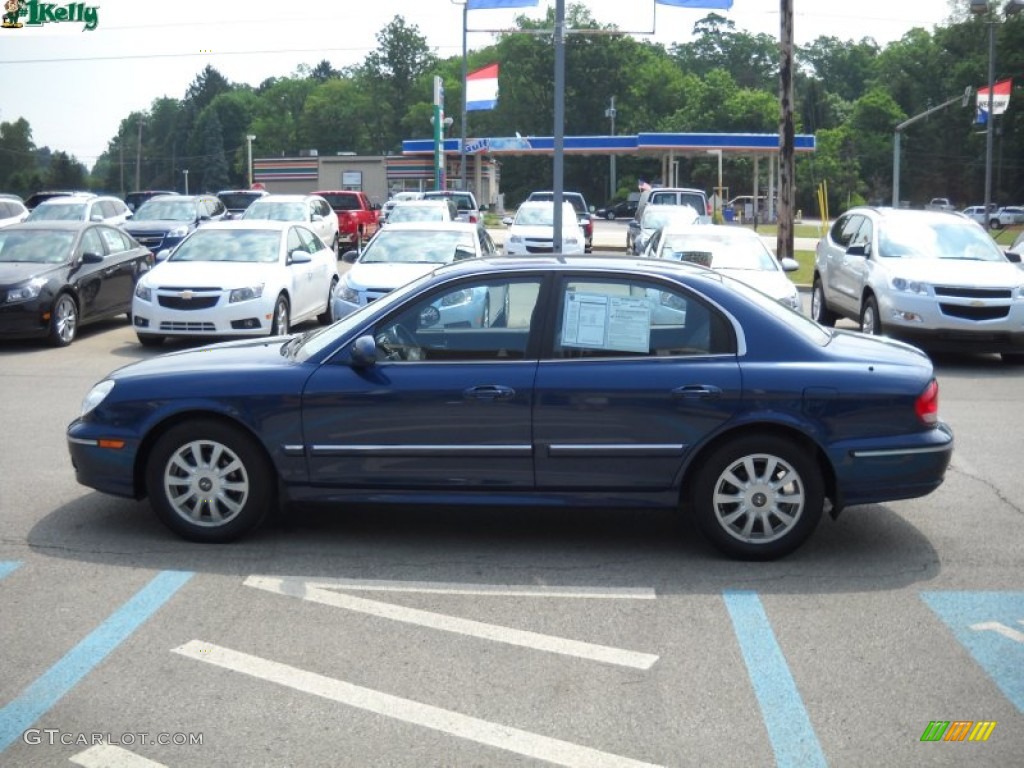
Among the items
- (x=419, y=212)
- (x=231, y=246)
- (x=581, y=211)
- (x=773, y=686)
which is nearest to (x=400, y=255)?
(x=231, y=246)

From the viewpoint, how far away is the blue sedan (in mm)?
6668

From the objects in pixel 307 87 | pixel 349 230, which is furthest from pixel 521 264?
pixel 307 87

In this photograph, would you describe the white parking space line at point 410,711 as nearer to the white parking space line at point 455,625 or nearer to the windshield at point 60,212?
the white parking space line at point 455,625

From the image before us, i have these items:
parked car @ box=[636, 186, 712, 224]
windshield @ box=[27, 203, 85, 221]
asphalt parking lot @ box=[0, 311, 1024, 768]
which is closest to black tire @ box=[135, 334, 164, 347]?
asphalt parking lot @ box=[0, 311, 1024, 768]

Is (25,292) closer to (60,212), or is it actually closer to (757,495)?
(757,495)

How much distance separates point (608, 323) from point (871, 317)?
899 centimetres

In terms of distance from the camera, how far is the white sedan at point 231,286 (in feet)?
49.1

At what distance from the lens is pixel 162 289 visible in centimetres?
1500

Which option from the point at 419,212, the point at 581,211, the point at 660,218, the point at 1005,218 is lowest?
the point at 660,218

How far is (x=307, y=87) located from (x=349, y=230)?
395ft

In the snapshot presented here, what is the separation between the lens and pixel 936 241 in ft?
50.9

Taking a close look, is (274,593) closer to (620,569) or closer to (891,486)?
(620,569)

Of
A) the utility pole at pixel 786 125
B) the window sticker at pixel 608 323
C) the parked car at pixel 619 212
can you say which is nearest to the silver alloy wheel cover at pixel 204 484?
the window sticker at pixel 608 323

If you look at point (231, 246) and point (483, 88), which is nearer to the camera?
point (231, 246)
